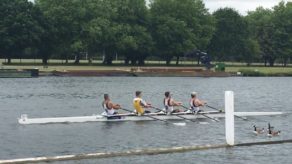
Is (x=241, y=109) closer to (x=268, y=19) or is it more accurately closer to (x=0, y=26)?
(x=0, y=26)

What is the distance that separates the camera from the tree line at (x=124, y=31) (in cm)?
12069

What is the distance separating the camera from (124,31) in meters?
126

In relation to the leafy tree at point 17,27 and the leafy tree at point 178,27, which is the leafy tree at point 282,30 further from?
the leafy tree at point 17,27

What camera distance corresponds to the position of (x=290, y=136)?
120ft

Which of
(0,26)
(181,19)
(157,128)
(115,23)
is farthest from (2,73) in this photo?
(157,128)

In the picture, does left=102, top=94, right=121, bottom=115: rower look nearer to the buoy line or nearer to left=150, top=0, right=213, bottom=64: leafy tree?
the buoy line

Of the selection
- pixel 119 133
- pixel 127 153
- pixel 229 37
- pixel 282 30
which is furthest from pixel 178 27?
pixel 127 153

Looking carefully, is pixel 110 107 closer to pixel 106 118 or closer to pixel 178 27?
pixel 106 118

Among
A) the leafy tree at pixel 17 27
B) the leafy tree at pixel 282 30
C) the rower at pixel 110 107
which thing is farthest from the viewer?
the leafy tree at pixel 282 30

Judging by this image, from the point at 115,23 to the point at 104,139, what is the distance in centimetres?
9407

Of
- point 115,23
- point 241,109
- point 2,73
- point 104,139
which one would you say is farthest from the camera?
point 115,23

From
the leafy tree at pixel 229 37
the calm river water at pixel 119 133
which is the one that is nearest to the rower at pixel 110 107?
the calm river water at pixel 119 133

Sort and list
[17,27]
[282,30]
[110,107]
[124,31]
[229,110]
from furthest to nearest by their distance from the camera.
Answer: [282,30] → [124,31] → [17,27] → [110,107] → [229,110]

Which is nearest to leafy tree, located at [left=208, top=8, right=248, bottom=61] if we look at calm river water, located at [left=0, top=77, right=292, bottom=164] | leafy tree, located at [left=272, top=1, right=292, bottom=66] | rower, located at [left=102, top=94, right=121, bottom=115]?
leafy tree, located at [left=272, top=1, right=292, bottom=66]
